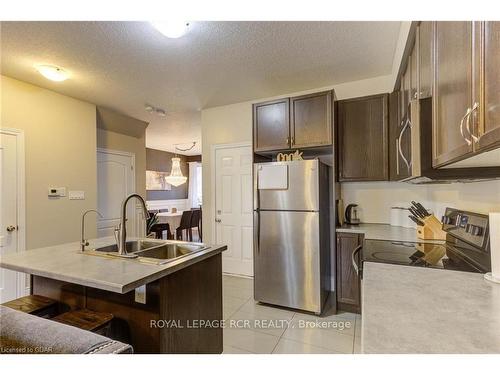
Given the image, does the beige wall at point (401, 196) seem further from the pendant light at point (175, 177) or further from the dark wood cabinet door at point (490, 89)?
the pendant light at point (175, 177)

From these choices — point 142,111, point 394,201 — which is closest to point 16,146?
point 142,111

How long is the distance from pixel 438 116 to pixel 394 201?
198cm

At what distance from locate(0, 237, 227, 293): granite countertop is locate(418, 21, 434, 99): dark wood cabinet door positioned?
1589 mm

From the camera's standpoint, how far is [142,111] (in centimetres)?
410

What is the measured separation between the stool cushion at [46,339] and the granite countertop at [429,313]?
30.2 inches

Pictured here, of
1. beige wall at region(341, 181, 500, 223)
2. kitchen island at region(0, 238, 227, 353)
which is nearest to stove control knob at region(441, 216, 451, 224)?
beige wall at region(341, 181, 500, 223)

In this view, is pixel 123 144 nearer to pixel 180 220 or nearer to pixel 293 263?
pixel 180 220

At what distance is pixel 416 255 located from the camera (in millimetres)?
1488

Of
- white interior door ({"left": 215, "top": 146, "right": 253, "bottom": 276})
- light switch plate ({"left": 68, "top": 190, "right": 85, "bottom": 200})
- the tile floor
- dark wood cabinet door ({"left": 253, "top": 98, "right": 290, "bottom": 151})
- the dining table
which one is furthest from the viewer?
the dining table

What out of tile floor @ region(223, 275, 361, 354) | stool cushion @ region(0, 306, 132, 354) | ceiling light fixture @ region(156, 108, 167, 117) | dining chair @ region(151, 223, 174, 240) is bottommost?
tile floor @ region(223, 275, 361, 354)

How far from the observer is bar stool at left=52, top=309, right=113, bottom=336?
1.30 meters

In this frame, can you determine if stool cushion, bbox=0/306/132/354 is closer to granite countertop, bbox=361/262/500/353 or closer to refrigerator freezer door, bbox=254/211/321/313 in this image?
granite countertop, bbox=361/262/500/353

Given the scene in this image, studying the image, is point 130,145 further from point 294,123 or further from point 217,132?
point 294,123

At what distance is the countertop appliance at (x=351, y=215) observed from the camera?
294cm
